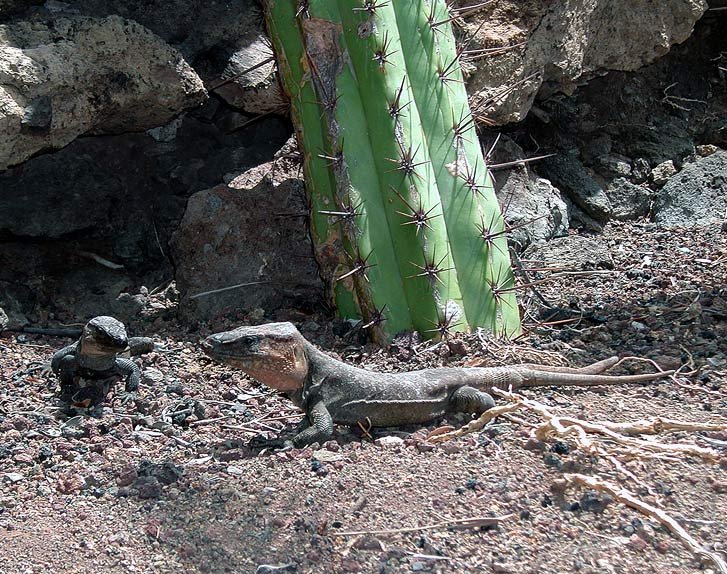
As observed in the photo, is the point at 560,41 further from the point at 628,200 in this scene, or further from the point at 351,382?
the point at 351,382

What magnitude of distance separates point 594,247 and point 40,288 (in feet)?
13.0

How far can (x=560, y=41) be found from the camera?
25.1 feet

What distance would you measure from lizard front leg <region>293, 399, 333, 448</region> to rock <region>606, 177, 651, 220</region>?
3.97m

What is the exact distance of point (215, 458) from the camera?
183 inches

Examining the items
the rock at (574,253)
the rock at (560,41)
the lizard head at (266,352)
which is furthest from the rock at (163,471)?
the rock at (560,41)

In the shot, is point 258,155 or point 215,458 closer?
point 215,458

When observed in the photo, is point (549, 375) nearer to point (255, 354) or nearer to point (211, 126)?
point (255, 354)

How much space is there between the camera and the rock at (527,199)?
24.2 ft

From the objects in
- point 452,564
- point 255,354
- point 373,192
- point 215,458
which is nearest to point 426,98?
point 373,192

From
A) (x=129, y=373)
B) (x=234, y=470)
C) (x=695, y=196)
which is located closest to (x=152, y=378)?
(x=129, y=373)

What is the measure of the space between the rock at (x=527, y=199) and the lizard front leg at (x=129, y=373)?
9.88ft

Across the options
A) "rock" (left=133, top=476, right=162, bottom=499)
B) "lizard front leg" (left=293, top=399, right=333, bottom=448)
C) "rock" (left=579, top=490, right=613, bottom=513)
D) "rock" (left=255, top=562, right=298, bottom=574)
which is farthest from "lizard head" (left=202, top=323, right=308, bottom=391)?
"rock" (left=579, top=490, right=613, bottom=513)

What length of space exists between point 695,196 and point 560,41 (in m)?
1.61

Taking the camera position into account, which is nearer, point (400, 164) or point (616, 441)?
point (616, 441)
